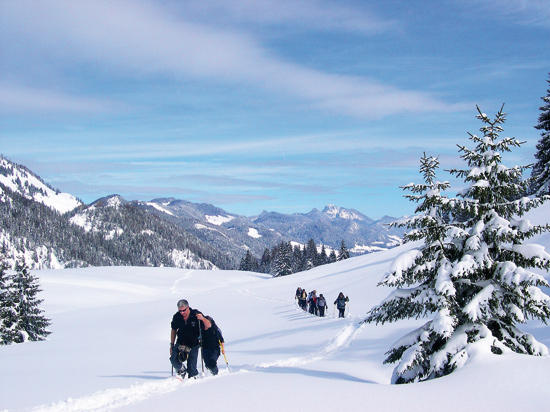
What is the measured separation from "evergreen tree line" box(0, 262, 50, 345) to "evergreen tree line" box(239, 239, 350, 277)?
57.2 metres

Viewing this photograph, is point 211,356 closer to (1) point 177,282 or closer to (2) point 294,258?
(1) point 177,282

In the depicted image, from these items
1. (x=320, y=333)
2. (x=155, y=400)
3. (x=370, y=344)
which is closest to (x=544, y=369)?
(x=155, y=400)

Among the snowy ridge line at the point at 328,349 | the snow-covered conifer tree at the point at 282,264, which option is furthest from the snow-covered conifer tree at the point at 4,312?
the snow-covered conifer tree at the point at 282,264

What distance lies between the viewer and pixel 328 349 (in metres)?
14.5

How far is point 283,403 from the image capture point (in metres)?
5.73

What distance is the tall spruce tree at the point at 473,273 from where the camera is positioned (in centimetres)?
780

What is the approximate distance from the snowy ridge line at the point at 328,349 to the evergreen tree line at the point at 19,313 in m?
22.9

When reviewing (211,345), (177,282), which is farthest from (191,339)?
(177,282)

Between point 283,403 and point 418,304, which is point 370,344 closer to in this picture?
point 418,304

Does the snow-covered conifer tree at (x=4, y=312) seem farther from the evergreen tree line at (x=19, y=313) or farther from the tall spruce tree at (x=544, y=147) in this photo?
the tall spruce tree at (x=544, y=147)

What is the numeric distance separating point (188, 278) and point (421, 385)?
73.7 metres

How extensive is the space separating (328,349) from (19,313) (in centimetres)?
2503

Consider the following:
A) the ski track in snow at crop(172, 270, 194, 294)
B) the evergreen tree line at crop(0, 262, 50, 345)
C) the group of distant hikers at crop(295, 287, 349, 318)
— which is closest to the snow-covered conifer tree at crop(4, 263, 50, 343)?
the evergreen tree line at crop(0, 262, 50, 345)

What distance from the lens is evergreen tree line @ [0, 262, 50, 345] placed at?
2739 cm
